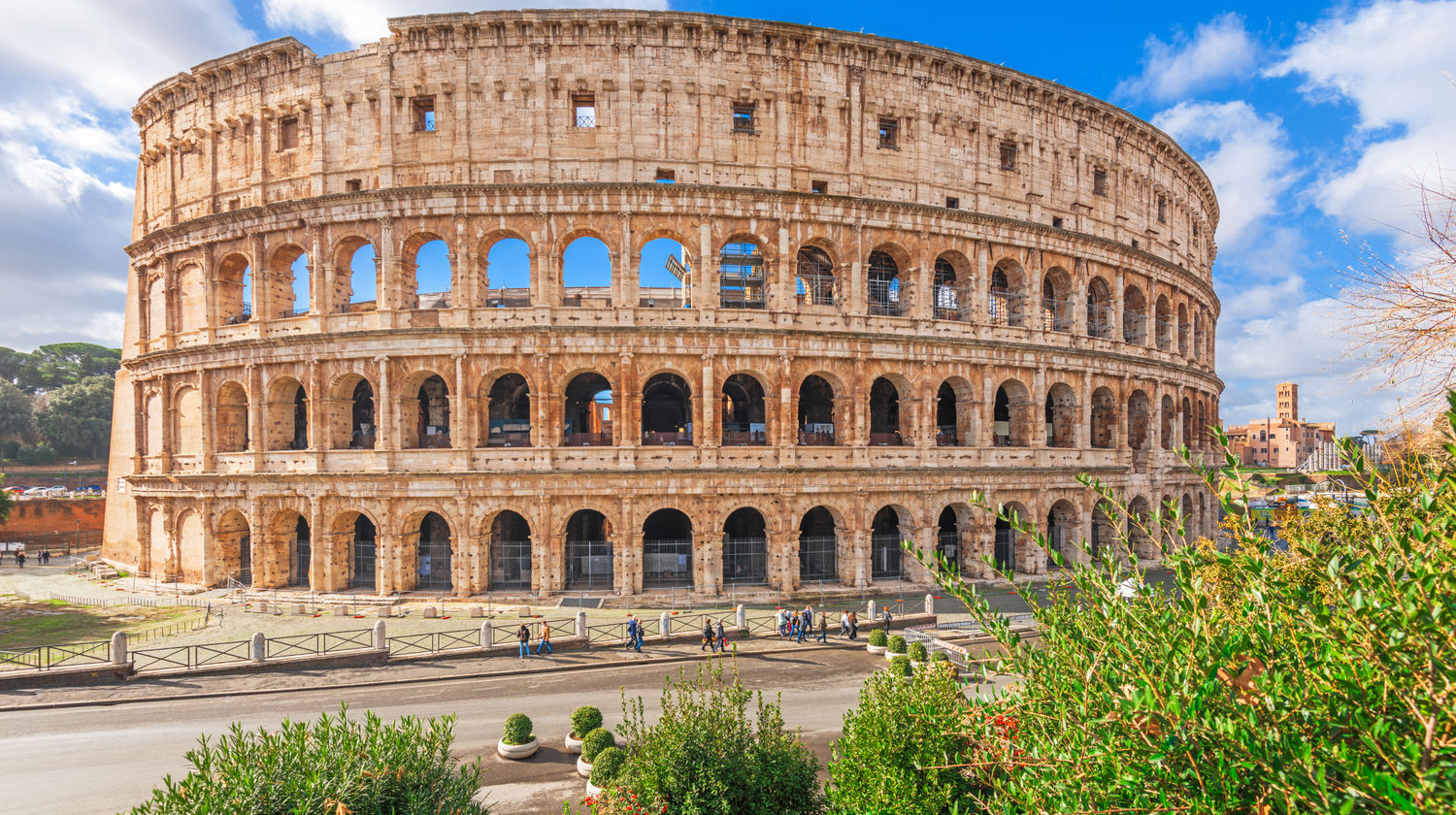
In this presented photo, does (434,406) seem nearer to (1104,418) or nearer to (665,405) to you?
(665,405)

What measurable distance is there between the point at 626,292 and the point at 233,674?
55.2 ft

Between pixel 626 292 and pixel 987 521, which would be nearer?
pixel 626 292

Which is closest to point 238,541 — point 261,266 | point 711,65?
point 261,266

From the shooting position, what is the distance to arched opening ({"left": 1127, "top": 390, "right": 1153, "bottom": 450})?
30.1 meters

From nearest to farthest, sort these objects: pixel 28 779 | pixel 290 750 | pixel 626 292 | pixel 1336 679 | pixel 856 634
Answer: pixel 1336 679, pixel 290 750, pixel 28 779, pixel 856 634, pixel 626 292

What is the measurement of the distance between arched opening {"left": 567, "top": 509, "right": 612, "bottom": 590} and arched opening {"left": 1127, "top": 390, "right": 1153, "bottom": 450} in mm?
26047

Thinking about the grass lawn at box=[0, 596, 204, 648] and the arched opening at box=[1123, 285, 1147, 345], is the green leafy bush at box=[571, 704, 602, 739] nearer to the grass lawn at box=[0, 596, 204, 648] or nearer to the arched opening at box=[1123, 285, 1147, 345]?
the grass lawn at box=[0, 596, 204, 648]

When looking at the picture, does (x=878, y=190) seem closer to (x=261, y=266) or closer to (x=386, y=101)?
(x=386, y=101)

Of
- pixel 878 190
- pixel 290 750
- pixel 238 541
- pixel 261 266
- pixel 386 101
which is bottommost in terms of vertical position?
pixel 238 541

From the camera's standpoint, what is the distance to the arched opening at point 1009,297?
2730 cm

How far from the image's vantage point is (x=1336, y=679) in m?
4.03

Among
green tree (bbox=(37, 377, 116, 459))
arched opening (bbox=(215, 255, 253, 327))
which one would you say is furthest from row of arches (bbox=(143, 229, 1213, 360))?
green tree (bbox=(37, 377, 116, 459))

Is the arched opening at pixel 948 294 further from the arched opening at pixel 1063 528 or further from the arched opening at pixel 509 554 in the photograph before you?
the arched opening at pixel 509 554

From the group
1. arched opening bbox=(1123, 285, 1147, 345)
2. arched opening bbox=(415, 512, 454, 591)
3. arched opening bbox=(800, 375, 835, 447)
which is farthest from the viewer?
arched opening bbox=(1123, 285, 1147, 345)
